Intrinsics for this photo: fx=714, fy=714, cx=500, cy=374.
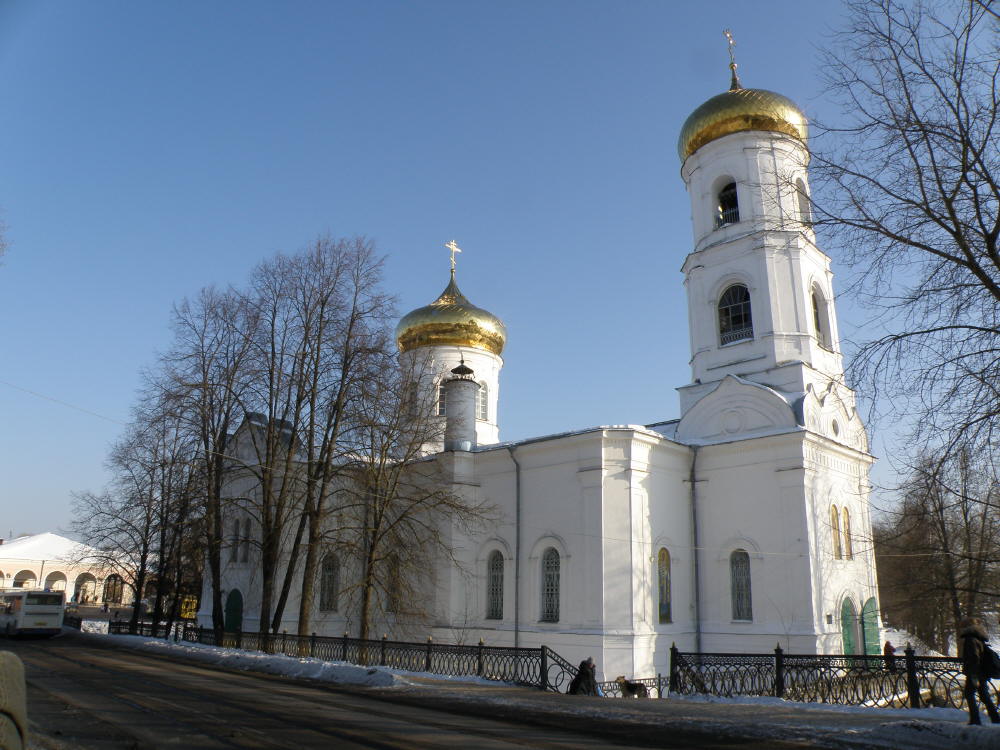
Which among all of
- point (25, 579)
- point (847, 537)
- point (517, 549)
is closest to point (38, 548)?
point (25, 579)

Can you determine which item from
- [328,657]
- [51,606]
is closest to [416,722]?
[328,657]

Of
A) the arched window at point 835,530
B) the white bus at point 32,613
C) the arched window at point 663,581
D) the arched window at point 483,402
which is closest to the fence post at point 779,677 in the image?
the arched window at point 663,581

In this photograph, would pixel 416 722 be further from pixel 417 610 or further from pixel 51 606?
pixel 51 606

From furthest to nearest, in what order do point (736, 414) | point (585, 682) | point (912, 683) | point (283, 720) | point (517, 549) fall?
point (517, 549), point (736, 414), point (585, 682), point (912, 683), point (283, 720)

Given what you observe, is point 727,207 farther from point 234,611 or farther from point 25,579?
point 25,579

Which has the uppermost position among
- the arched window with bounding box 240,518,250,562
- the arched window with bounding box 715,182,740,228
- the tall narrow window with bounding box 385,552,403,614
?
the arched window with bounding box 715,182,740,228

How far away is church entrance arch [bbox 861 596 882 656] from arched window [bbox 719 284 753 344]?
25.3 ft

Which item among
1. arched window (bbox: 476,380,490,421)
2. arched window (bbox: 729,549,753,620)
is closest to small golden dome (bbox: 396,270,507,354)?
arched window (bbox: 476,380,490,421)

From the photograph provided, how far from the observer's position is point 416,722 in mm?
8688

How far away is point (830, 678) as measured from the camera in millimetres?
12359

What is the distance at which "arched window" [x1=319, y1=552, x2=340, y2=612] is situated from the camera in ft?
75.0

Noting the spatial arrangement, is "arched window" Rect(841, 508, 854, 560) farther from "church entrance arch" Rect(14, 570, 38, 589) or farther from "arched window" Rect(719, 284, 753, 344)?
"church entrance arch" Rect(14, 570, 38, 589)

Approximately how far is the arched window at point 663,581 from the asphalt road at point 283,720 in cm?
724

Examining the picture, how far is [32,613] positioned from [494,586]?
61.5 feet
